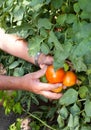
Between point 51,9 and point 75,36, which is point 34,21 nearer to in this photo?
point 51,9

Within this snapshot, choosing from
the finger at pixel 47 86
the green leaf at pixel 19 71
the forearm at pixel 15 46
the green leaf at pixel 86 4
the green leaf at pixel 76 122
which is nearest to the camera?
the green leaf at pixel 86 4

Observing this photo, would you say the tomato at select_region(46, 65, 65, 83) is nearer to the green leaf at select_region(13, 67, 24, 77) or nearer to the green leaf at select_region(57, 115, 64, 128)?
the green leaf at select_region(57, 115, 64, 128)

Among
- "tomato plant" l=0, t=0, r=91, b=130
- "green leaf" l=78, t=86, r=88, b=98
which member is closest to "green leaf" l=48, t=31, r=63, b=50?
"tomato plant" l=0, t=0, r=91, b=130

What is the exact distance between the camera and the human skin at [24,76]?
1.28 metres

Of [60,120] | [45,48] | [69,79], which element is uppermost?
[45,48]

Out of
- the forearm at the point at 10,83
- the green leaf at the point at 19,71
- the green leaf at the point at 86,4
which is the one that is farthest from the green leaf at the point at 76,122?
the green leaf at the point at 86,4

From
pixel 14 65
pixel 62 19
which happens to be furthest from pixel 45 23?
pixel 14 65

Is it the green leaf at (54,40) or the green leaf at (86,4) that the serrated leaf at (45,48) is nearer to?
the green leaf at (54,40)

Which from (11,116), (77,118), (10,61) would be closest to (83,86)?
(77,118)

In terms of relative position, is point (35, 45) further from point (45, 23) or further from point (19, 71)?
point (19, 71)

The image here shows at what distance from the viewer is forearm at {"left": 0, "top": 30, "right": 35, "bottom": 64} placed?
1469 millimetres

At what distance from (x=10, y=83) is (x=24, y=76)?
100mm

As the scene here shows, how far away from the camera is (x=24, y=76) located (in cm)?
138

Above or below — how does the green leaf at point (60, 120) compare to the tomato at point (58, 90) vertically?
below
